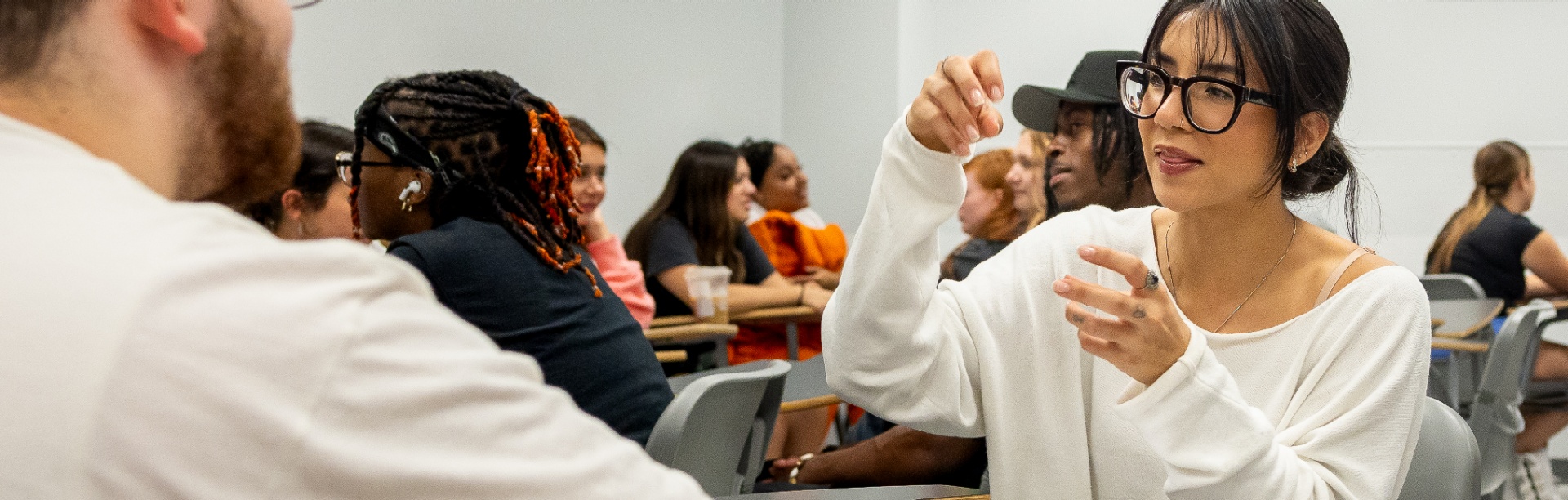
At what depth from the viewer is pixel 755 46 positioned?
6598 millimetres

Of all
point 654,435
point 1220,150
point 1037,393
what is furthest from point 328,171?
point 1220,150

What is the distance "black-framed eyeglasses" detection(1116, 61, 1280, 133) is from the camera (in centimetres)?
126

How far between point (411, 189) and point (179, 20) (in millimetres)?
1473

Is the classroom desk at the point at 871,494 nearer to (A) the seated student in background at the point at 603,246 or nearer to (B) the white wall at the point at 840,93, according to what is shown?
(A) the seated student in background at the point at 603,246

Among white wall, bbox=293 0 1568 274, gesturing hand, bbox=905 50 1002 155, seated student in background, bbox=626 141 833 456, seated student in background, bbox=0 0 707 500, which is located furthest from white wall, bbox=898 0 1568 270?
seated student in background, bbox=0 0 707 500

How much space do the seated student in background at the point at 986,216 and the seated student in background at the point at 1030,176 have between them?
23 mm

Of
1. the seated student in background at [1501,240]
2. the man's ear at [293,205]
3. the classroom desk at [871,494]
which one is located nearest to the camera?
the classroom desk at [871,494]

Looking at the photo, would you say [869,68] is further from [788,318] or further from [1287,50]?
[1287,50]

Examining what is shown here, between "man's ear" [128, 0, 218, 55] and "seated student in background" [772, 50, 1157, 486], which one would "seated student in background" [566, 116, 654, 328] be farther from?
"man's ear" [128, 0, 218, 55]

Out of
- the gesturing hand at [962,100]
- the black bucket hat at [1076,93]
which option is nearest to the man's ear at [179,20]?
the gesturing hand at [962,100]

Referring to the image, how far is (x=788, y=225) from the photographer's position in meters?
5.18

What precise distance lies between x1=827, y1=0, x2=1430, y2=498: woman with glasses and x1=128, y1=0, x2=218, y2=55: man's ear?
27.7 inches

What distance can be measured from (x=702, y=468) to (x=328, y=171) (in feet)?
4.25

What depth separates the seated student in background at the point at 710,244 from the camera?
4223 millimetres
